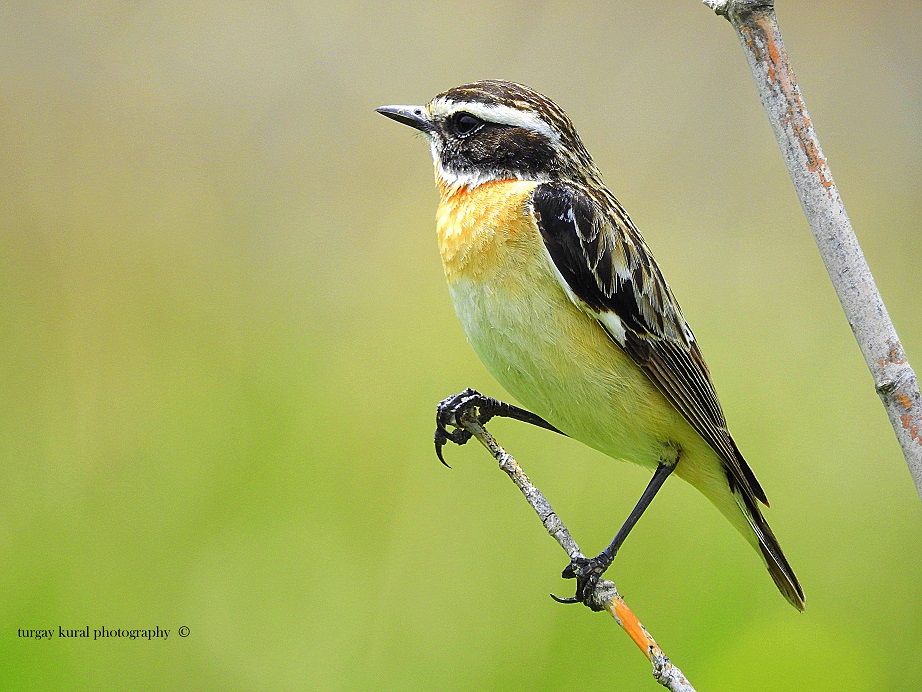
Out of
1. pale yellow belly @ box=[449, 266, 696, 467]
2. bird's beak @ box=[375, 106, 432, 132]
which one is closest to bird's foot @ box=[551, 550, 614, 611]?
pale yellow belly @ box=[449, 266, 696, 467]

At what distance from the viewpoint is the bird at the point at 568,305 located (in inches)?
109

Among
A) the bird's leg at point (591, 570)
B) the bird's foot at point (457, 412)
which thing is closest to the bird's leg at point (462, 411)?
the bird's foot at point (457, 412)

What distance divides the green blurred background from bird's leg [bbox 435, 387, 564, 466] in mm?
567

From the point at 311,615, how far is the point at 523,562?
81 cm

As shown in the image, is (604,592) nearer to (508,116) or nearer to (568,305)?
(568,305)

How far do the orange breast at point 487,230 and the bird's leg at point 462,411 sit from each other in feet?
1.49

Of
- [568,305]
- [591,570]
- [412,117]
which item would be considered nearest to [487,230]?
[568,305]

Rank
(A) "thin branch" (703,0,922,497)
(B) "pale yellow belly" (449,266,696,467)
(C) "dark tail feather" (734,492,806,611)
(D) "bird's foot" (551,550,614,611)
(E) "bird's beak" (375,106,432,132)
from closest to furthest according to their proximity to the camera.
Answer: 1. (A) "thin branch" (703,0,922,497)
2. (D) "bird's foot" (551,550,614,611)
3. (B) "pale yellow belly" (449,266,696,467)
4. (C) "dark tail feather" (734,492,806,611)
5. (E) "bird's beak" (375,106,432,132)

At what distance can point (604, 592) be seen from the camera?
2.14 metres

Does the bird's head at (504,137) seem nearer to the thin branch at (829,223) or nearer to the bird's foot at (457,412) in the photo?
the bird's foot at (457,412)

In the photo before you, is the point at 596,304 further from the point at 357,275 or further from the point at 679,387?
the point at 357,275

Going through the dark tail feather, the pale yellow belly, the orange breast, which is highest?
the orange breast

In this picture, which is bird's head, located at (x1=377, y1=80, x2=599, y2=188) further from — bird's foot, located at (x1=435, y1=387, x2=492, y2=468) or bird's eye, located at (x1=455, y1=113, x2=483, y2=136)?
bird's foot, located at (x1=435, y1=387, x2=492, y2=468)

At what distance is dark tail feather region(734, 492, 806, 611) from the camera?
2908 millimetres
